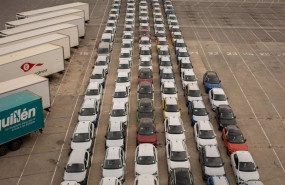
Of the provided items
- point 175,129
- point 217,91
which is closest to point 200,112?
point 175,129

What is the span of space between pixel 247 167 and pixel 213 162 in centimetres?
205

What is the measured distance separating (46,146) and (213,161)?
11.5 meters

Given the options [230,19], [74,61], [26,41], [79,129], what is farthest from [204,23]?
[79,129]

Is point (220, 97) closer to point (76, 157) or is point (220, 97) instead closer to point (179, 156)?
point (179, 156)

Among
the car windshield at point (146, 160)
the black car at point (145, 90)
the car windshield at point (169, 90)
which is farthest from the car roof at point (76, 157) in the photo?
the car windshield at point (169, 90)

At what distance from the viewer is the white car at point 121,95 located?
27.6m

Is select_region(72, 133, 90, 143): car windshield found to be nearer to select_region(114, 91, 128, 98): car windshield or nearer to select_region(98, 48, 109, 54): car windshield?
select_region(114, 91, 128, 98): car windshield

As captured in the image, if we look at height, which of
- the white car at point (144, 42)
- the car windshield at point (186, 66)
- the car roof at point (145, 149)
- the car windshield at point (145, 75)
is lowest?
the car roof at point (145, 149)

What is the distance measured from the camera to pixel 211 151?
70.2ft

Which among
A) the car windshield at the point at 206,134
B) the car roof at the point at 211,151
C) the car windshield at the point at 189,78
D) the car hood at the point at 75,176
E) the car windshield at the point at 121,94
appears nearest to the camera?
the car hood at the point at 75,176

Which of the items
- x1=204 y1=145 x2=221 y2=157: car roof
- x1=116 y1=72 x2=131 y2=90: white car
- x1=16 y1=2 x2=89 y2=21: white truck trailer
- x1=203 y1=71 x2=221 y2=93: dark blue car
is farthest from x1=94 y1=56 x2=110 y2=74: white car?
x1=204 y1=145 x2=221 y2=157: car roof

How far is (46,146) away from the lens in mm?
23734

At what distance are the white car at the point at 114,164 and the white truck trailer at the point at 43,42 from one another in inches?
585

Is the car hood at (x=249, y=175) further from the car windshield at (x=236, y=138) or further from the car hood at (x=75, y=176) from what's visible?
the car hood at (x=75, y=176)
